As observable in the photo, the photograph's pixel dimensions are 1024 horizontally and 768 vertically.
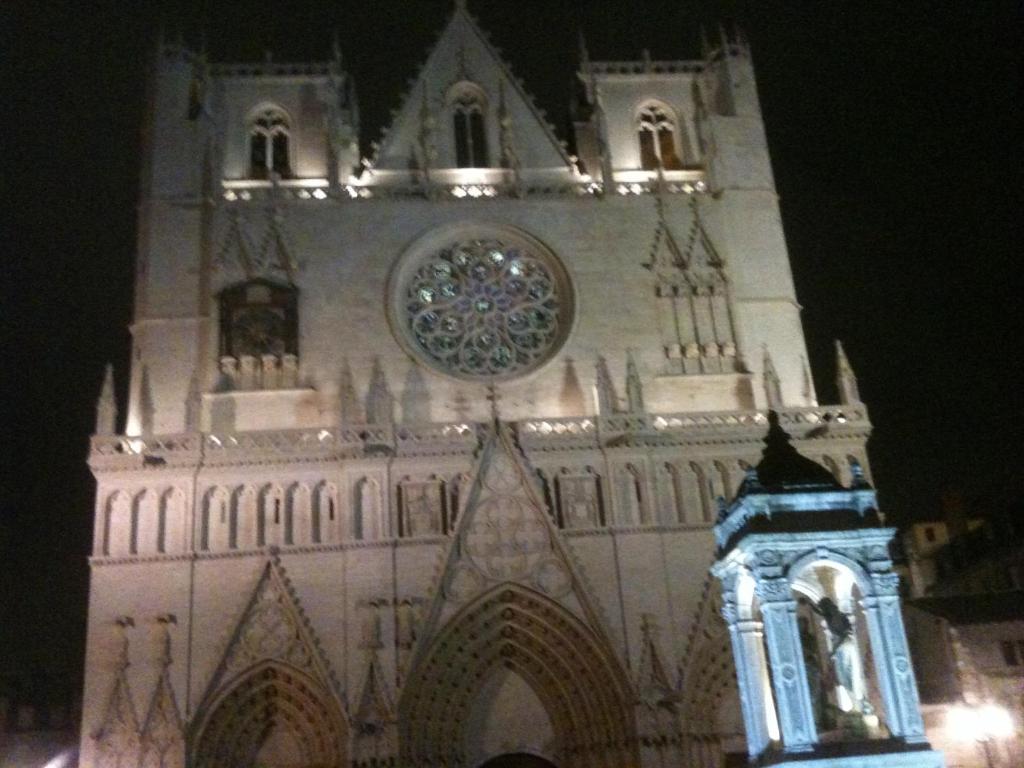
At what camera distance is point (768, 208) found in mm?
25047

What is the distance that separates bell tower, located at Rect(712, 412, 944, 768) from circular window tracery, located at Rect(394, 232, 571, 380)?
479 inches

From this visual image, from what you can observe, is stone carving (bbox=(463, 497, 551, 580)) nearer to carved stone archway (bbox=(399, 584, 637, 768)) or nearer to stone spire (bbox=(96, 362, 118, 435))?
carved stone archway (bbox=(399, 584, 637, 768))

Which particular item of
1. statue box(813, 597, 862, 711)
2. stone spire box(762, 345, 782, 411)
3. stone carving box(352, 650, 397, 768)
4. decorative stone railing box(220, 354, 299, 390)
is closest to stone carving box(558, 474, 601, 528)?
stone spire box(762, 345, 782, 411)

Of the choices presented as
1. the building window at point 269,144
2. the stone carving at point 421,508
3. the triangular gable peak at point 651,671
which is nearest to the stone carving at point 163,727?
the stone carving at point 421,508

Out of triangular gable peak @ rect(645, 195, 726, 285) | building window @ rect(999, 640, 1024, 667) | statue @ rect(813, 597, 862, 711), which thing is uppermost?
triangular gable peak @ rect(645, 195, 726, 285)

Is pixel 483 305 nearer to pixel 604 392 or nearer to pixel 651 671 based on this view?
pixel 604 392

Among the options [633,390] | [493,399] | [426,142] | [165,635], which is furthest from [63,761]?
[426,142]

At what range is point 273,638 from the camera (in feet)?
65.5

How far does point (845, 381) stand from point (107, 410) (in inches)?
553

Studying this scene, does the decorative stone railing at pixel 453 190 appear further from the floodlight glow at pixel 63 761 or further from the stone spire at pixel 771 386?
the floodlight glow at pixel 63 761

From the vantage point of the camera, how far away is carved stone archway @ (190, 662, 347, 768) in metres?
19.4

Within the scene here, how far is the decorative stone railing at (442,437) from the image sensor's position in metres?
20.9

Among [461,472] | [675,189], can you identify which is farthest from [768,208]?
[461,472]

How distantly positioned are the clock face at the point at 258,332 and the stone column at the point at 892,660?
47.6 feet
